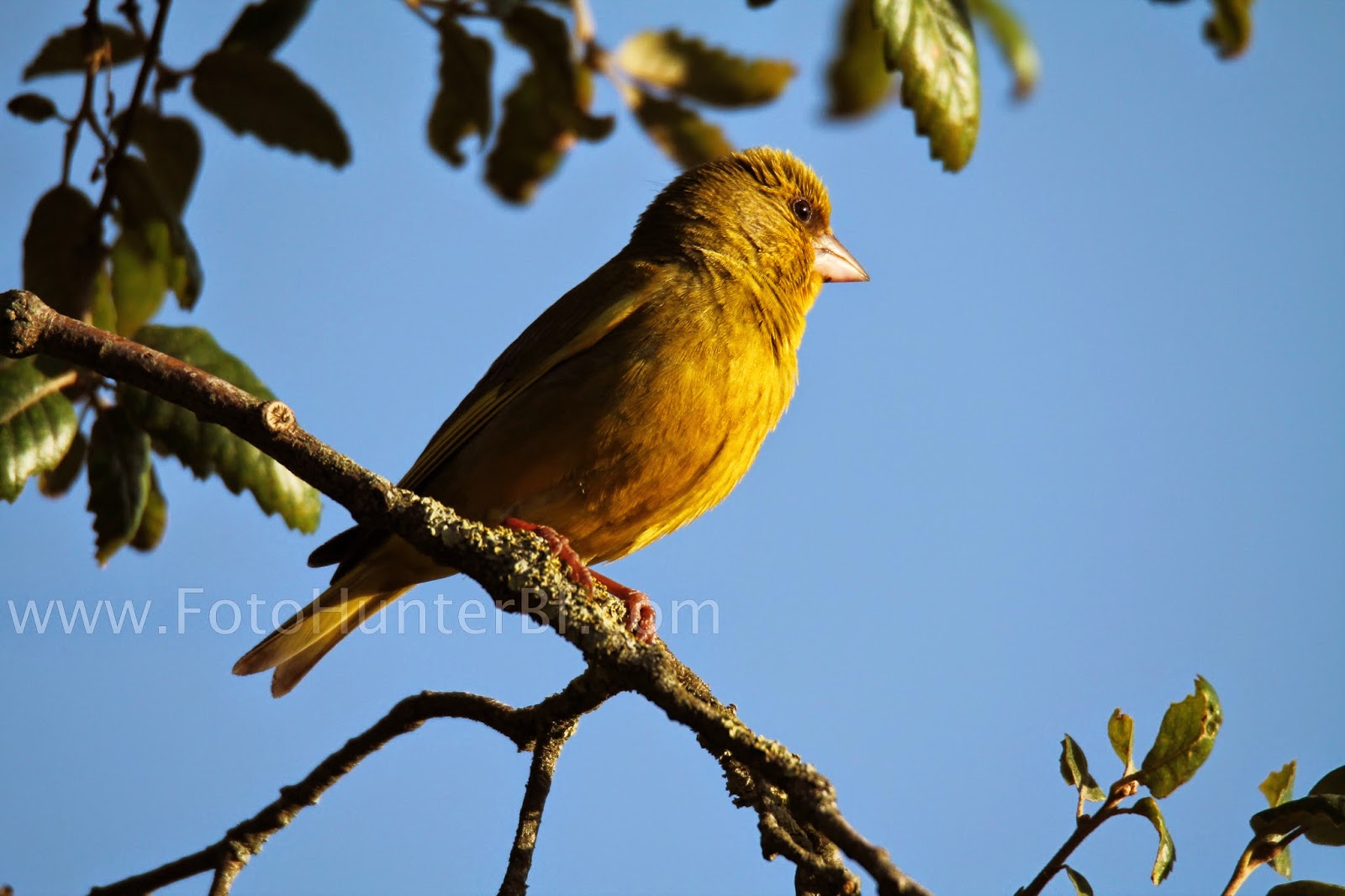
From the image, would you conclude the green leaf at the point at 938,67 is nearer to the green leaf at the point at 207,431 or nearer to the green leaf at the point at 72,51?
the green leaf at the point at 207,431

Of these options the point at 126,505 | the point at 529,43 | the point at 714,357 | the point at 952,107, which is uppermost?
the point at 529,43

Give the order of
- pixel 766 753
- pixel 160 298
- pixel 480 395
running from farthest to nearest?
pixel 480 395, pixel 160 298, pixel 766 753

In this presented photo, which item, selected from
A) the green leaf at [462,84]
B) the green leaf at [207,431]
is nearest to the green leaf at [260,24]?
the green leaf at [462,84]

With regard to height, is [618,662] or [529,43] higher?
[529,43]

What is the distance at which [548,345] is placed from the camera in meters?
4.38

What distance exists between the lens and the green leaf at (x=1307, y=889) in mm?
2322

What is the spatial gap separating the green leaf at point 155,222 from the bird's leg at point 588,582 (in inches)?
45.8

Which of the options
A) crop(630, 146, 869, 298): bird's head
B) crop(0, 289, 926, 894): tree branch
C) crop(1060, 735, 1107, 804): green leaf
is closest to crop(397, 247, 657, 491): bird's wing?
crop(630, 146, 869, 298): bird's head

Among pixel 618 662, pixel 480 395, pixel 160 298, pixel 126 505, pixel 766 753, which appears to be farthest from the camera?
pixel 480 395

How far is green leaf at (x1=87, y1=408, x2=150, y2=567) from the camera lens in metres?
3.42

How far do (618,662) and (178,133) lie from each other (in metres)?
2.49

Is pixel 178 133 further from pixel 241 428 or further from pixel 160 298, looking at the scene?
pixel 241 428

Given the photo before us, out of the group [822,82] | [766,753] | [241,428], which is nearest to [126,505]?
[241,428]

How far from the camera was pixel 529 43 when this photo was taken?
154 inches
